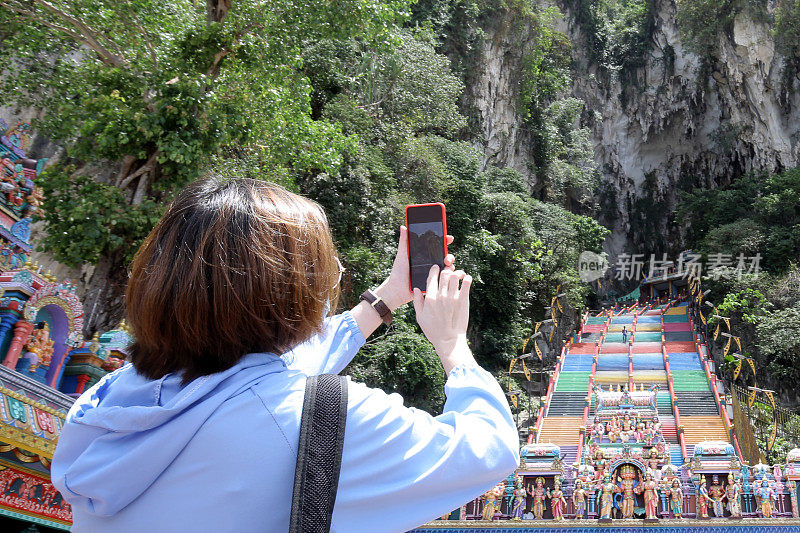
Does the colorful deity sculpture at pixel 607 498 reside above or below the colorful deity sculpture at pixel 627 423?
below

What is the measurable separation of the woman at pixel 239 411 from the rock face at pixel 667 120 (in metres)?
23.4

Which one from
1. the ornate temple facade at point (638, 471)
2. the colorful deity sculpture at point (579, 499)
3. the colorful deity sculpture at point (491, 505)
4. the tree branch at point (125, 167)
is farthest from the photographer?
the colorful deity sculpture at point (491, 505)

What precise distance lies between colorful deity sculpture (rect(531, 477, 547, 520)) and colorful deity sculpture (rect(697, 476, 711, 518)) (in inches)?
88.0

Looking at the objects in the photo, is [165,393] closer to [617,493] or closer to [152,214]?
[152,214]

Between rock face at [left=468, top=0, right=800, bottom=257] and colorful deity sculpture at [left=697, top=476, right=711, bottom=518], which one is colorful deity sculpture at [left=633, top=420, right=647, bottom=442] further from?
rock face at [left=468, top=0, right=800, bottom=257]

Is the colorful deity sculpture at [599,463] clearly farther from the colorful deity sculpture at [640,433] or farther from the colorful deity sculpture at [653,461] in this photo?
the colorful deity sculpture at [640,433]

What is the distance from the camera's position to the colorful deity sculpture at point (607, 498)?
10.5m

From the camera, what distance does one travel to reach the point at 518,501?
11.0 meters

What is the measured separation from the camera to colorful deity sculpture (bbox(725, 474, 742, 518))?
394 inches

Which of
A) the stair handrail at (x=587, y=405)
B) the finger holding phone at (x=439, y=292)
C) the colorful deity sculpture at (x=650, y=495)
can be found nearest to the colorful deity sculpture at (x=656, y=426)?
the stair handrail at (x=587, y=405)

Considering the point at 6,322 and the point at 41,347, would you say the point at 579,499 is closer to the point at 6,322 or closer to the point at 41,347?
the point at 41,347

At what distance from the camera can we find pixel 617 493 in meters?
10.9

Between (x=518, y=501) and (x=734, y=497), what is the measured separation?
312 centimetres

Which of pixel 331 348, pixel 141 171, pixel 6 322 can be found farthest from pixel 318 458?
pixel 141 171
